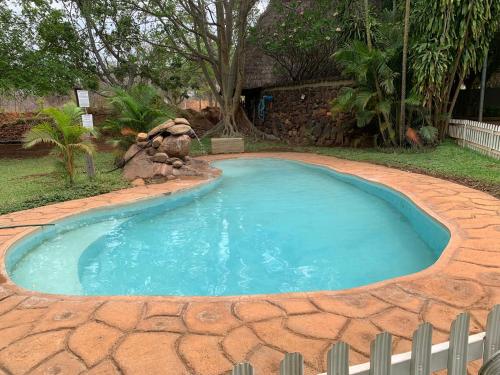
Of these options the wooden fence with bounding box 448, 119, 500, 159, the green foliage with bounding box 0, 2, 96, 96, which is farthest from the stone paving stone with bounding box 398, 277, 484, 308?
the green foliage with bounding box 0, 2, 96, 96

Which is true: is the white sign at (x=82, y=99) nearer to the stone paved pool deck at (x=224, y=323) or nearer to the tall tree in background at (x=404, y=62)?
the stone paved pool deck at (x=224, y=323)

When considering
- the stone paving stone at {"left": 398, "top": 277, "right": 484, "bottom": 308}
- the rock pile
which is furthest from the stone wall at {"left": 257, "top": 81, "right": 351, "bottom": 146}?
the stone paving stone at {"left": 398, "top": 277, "right": 484, "bottom": 308}

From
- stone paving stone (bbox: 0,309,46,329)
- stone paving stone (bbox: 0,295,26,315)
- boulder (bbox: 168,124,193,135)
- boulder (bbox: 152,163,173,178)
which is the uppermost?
boulder (bbox: 168,124,193,135)

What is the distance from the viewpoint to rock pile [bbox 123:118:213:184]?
7.67m

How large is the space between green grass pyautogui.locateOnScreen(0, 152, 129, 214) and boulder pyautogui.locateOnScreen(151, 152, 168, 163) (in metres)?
0.80

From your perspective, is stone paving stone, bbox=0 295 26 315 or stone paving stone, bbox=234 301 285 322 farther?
stone paving stone, bbox=0 295 26 315

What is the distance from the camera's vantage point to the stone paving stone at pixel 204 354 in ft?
6.30

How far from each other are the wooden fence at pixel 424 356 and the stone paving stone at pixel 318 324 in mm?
813

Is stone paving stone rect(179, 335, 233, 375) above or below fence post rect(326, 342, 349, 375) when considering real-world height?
below

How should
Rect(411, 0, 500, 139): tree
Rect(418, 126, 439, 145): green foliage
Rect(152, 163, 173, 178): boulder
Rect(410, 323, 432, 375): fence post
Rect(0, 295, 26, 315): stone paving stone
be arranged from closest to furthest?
Rect(410, 323, 432, 375): fence post < Rect(0, 295, 26, 315): stone paving stone < Rect(152, 163, 173, 178): boulder < Rect(411, 0, 500, 139): tree < Rect(418, 126, 439, 145): green foliage

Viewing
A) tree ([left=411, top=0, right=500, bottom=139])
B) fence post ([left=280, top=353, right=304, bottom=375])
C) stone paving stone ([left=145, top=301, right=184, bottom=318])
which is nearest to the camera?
fence post ([left=280, top=353, right=304, bottom=375])

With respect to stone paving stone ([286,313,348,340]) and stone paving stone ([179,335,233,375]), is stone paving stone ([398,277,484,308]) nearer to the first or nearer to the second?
stone paving stone ([286,313,348,340])

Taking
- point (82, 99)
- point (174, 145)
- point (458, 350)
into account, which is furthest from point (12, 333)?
point (174, 145)

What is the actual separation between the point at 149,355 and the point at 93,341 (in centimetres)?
40
